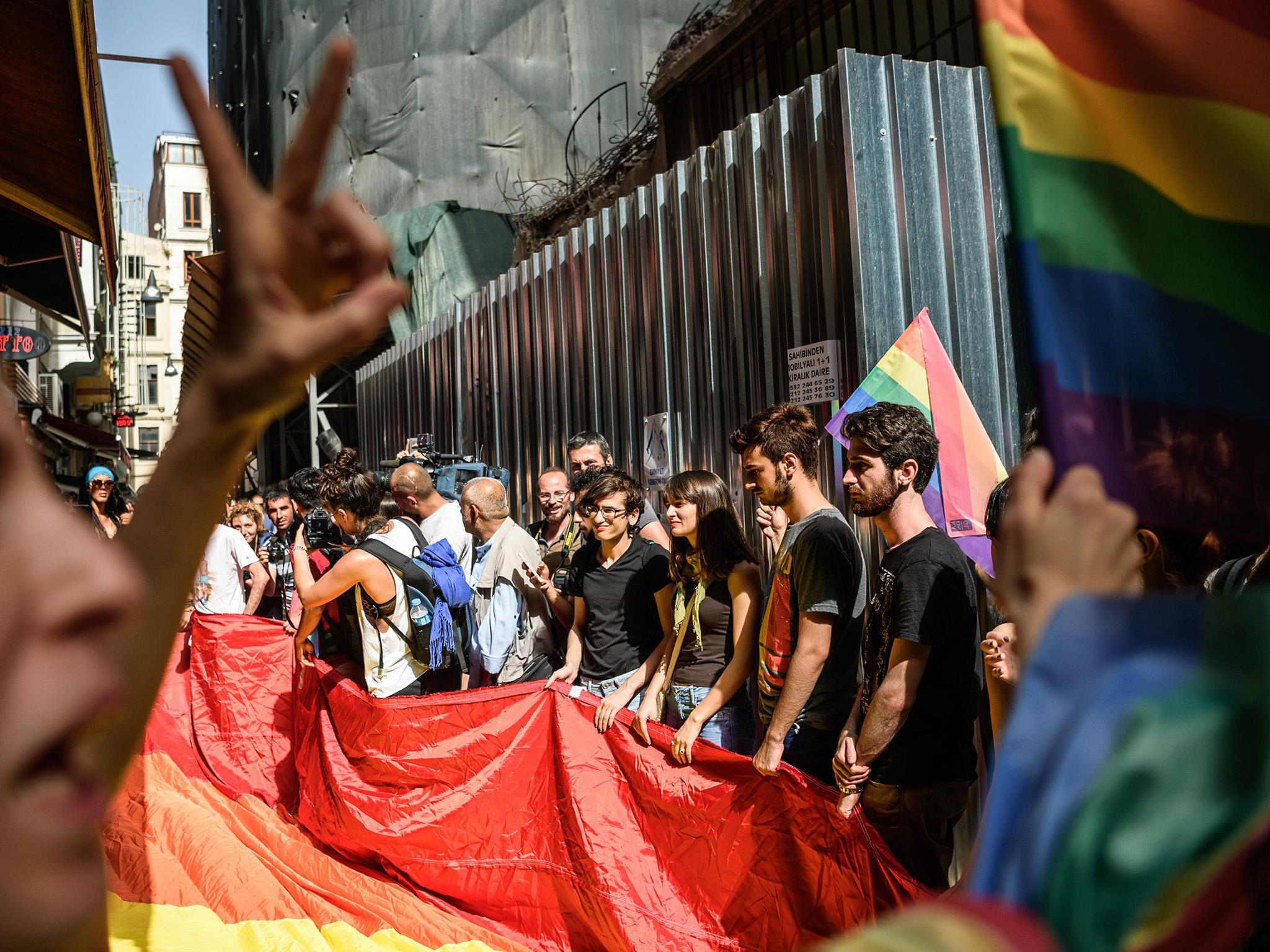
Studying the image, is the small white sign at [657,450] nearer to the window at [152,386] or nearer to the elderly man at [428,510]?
the elderly man at [428,510]

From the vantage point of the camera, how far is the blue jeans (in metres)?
→ 4.34

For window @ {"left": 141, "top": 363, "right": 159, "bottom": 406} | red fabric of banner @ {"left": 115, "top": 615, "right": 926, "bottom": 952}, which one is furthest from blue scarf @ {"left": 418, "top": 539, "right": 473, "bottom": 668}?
window @ {"left": 141, "top": 363, "right": 159, "bottom": 406}

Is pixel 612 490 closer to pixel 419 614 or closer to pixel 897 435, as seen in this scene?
pixel 419 614

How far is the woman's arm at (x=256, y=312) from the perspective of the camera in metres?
0.91

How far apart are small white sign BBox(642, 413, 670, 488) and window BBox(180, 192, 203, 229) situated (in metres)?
62.6

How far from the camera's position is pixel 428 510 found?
6.63 meters

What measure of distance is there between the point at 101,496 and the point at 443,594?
5.09 meters

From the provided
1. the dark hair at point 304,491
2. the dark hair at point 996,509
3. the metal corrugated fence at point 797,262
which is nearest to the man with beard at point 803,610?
the dark hair at point 996,509

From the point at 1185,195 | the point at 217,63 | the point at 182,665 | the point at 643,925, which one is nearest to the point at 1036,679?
the point at 1185,195

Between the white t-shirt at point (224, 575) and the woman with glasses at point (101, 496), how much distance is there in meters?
1.20

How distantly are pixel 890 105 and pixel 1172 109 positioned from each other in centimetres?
372

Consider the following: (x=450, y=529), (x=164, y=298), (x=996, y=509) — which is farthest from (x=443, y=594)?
(x=164, y=298)

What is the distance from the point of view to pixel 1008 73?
141 cm

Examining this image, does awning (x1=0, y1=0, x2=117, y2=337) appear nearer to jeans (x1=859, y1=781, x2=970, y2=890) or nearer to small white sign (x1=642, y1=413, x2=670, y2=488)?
small white sign (x1=642, y1=413, x2=670, y2=488)
